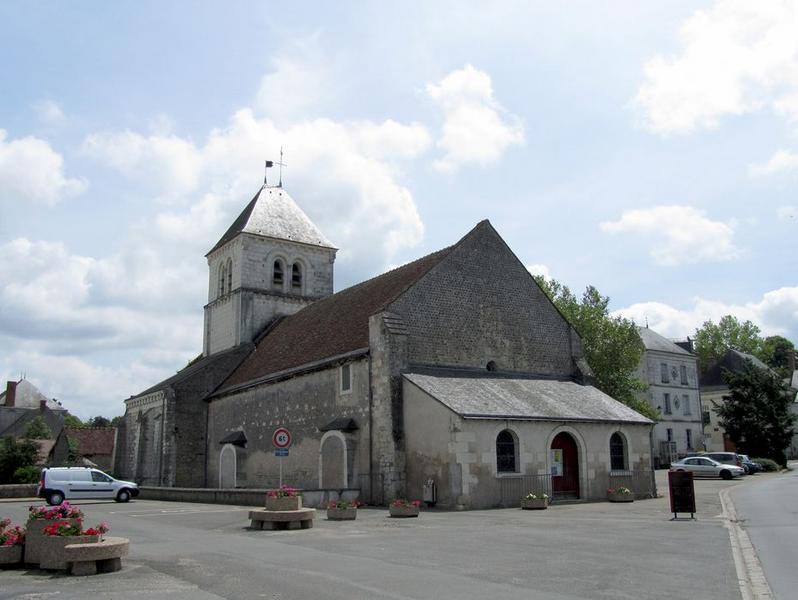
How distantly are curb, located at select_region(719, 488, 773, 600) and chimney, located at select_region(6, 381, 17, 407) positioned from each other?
282 feet

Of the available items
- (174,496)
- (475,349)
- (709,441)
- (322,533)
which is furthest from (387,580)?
(709,441)

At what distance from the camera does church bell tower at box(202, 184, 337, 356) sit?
39.6 meters

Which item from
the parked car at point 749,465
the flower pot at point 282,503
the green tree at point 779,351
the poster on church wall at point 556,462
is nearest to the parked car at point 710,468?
the parked car at point 749,465

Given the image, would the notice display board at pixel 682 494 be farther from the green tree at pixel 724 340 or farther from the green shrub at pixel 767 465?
the green tree at pixel 724 340

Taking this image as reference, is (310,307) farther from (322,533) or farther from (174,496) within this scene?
(322,533)

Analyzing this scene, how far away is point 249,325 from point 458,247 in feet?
53.9

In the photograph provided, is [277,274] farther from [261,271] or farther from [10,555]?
[10,555]

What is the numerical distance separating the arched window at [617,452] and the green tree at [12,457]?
32609 millimetres

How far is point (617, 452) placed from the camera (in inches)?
988

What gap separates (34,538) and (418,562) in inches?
209

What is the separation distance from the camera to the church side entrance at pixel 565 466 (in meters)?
23.3

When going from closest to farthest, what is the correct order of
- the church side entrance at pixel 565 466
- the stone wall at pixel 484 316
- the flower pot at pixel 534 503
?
the flower pot at pixel 534 503 → the church side entrance at pixel 565 466 → the stone wall at pixel 484 316

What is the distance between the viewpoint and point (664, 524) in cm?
1594

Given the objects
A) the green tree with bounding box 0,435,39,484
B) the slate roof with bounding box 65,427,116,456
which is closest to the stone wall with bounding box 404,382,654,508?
the green tree with bounding box 0,435,39,484
